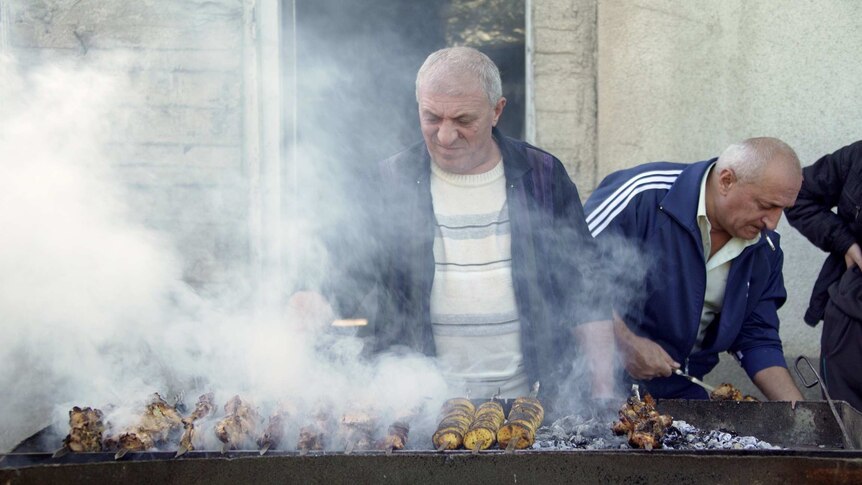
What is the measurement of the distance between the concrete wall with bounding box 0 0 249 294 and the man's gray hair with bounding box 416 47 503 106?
2.39 m

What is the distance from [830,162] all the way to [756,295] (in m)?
1.22

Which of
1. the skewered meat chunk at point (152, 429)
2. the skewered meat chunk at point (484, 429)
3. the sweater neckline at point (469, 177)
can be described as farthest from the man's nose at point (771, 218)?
the skewered meat chunk at point (152, 429)

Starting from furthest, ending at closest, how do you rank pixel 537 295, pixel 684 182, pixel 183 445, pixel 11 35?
pixel 11 35
pixel 684 182
pixel 537 295
pixel 183 445

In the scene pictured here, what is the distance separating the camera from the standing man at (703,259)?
4000 mm

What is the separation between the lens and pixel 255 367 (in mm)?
3809

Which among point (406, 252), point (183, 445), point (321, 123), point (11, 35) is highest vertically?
point (11, 35)

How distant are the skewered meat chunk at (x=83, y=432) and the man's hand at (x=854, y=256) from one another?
3944 millimetres

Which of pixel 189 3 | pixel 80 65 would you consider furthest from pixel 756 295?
pixel 80 65

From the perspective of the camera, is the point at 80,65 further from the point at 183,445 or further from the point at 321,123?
the point at 183,445

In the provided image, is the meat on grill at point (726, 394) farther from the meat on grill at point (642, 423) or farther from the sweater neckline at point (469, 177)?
the sweater neckline at point (469, 177)

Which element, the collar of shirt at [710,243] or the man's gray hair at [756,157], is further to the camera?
the collar of shirt at [710,243]

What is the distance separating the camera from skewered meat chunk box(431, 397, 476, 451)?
311cm

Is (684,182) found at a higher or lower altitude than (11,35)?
lower

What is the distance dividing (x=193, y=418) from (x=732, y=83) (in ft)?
14.0
